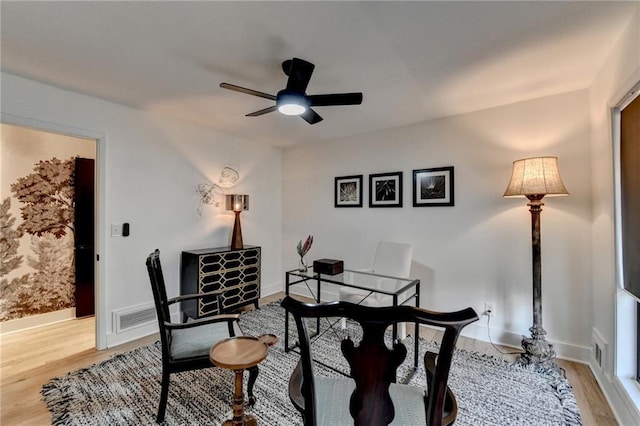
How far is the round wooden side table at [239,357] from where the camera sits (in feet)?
4.57

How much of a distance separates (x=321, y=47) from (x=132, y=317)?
307 centimetres

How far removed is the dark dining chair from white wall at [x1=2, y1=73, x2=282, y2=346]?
1.29 m

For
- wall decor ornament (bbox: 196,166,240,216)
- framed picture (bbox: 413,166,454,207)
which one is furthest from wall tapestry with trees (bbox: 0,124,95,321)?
framed picture (bbox: 413,166,454,207)

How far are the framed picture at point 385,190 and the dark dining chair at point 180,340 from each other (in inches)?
92.6

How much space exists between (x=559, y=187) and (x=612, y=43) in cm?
99

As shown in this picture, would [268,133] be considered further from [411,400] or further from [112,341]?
[411,400]

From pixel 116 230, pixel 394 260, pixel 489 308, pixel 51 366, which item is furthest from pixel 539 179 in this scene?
pixel 51 366

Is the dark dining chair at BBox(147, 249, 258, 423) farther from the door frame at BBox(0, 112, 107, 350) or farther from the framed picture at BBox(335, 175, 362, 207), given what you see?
the framed picture at BBox(335, 175, 362, 207)

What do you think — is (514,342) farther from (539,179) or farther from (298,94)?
(298,94)

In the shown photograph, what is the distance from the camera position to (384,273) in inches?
122

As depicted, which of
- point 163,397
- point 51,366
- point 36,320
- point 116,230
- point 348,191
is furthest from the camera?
point 348,191

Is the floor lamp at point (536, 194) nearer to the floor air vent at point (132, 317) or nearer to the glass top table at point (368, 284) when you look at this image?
the glass top table at point (368, 284)

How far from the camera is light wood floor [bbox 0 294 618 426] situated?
182cm

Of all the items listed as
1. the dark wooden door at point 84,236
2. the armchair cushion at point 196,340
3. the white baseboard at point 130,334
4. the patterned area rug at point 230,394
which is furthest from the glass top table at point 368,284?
the dark wooden door at point 84,236
